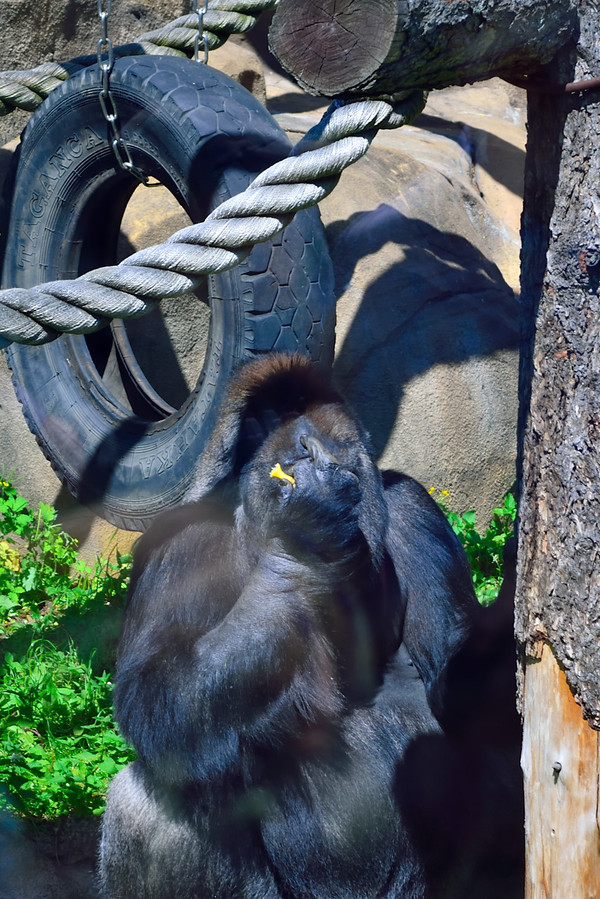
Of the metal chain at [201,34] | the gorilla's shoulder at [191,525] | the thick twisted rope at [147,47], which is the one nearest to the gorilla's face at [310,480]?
the gorilla's shoulder at [191,525]

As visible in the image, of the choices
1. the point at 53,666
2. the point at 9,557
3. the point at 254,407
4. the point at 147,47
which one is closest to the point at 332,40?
the point at 254,407

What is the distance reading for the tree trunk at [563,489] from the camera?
5.25 feet

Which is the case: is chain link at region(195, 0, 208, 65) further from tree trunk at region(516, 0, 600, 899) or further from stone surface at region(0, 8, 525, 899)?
tree trunk at region(516, 0, 600, 899)

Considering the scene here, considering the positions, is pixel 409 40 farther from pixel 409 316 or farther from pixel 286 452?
pixel 409 316

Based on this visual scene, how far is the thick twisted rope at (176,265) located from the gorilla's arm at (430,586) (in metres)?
1.02

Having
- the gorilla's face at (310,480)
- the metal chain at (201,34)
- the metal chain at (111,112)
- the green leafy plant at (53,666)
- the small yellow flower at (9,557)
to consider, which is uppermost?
the metal chain at (201,34)

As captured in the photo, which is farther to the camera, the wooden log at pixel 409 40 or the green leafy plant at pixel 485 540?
the green leafy plant at pixel 485 540

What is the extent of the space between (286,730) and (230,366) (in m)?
1.57

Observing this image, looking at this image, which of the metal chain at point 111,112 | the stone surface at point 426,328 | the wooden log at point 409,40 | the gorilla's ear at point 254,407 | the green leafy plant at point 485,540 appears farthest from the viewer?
the stone surface at point 426,328

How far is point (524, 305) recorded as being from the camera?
1.84 metres

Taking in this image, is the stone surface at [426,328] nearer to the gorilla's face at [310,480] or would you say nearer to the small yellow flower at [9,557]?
the small yellow flower at [9,557]

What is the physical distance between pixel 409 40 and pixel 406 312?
3031mm

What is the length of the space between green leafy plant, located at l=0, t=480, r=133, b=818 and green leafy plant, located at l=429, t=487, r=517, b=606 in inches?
59.0

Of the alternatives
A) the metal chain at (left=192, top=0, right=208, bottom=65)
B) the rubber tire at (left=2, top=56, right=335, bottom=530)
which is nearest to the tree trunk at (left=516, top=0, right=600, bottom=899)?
the rubber tire at (left=2, top=56, right=335, bottom=530)
